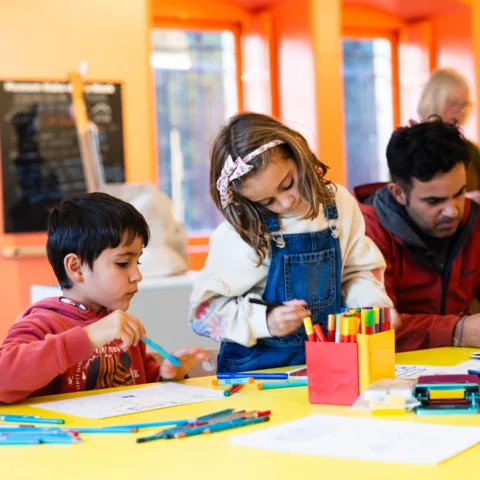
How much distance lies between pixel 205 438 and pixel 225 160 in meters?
0.88

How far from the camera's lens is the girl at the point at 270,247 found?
189 cm

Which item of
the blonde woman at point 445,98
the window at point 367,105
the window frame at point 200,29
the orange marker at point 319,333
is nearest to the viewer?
the orange marker at point 319,333

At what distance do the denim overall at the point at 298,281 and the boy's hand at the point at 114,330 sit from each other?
47cm

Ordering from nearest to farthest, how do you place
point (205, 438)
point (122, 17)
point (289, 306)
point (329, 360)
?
point (205, 438) < point (329, 360) < point (289, 306) < point (122, 17)

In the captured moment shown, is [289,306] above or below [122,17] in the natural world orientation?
below

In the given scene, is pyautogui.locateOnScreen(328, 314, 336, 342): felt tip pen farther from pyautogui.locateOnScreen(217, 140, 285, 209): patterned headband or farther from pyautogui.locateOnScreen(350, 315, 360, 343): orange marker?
pyautogui.locateOnScreen(217, 140, 285, 209): patterned headband

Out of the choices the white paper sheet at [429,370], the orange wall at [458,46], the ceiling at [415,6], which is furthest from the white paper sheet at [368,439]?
the orange wall at [458,46]

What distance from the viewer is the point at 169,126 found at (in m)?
6.32

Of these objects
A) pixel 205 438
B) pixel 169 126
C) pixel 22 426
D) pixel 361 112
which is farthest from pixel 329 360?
pixel 361 112

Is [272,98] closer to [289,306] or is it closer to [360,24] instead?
[360,24]

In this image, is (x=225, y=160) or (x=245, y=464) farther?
(x=225, y=160)

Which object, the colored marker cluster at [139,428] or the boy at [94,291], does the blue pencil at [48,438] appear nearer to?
the colored marker cluster at [139,428]

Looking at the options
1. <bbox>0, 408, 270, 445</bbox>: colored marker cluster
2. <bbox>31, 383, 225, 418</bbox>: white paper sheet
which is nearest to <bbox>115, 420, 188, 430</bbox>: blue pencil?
<bbox>0, 408, 270, 445</bbox>: colored marker cluster

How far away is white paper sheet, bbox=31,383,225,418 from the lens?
54.7 inches
